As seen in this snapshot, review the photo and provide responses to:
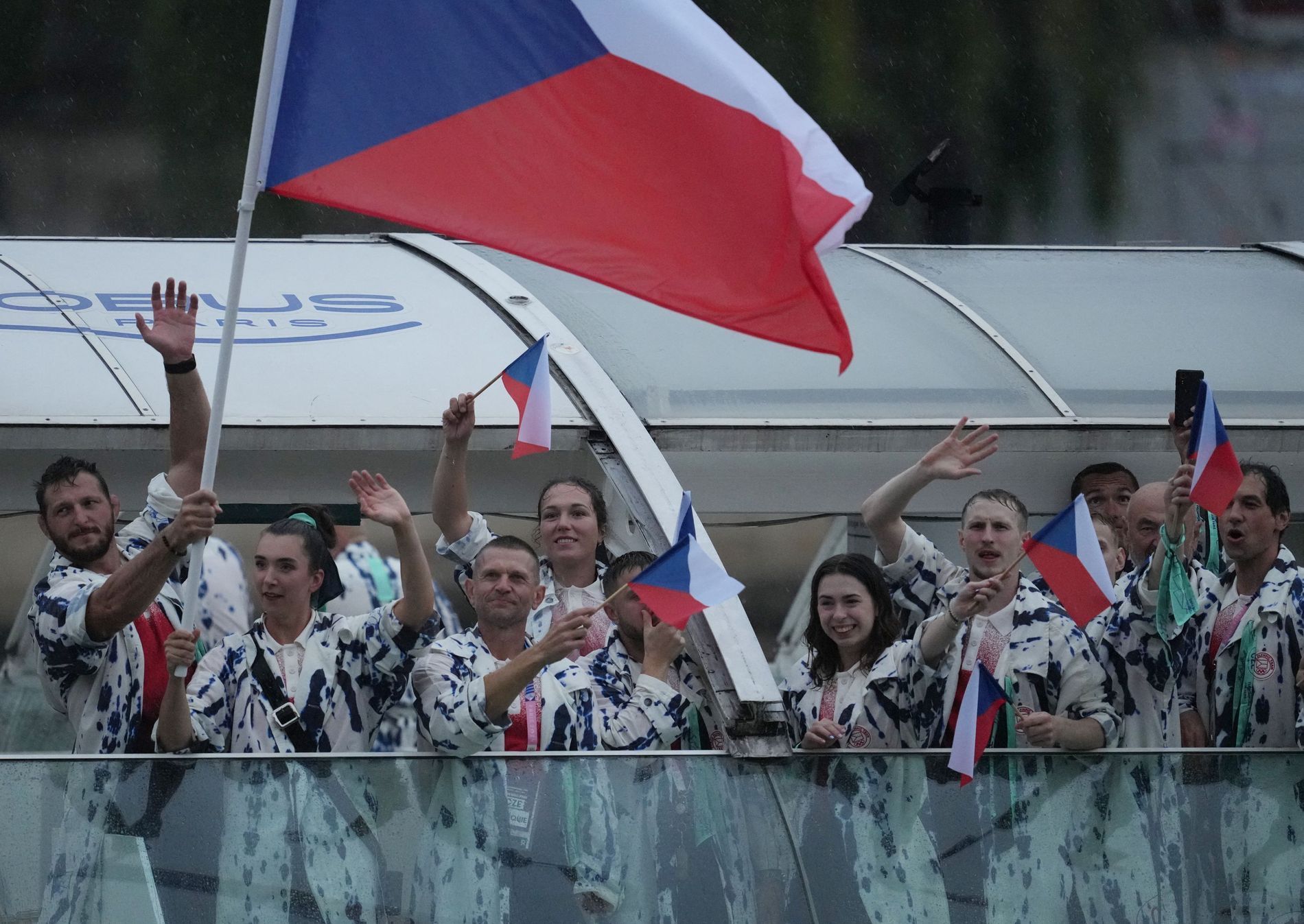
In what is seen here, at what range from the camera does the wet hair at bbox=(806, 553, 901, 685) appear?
4.89 meters

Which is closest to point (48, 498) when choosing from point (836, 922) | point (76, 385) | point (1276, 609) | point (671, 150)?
point (76, 385)

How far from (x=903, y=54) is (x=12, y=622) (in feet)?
40.8

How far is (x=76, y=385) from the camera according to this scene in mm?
6113

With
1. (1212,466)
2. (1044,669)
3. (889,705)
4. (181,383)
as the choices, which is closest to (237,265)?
(181,383)

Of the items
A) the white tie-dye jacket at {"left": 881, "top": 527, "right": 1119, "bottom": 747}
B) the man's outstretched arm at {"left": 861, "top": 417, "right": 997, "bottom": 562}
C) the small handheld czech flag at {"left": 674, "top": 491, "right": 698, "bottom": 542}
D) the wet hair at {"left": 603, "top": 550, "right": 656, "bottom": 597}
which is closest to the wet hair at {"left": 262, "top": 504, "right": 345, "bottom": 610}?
the wet hair at {"left": 603, "top": 550, "right": 656, "bottom": 597}

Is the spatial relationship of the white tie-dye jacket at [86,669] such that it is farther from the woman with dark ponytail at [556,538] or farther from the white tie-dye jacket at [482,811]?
the woman with dark ponytail at [556,538]

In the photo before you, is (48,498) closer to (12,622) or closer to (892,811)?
(892,811)

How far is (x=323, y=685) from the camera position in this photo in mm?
4730

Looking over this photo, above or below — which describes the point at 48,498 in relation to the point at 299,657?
above

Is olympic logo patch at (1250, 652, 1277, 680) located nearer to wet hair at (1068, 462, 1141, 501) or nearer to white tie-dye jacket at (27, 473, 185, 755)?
wet hair at (1068, 462, 1141, 501)

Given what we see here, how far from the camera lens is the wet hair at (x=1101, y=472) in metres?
6.42

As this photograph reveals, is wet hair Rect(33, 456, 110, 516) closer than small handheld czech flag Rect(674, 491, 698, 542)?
No

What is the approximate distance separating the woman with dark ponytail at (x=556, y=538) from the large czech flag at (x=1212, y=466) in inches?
64.0

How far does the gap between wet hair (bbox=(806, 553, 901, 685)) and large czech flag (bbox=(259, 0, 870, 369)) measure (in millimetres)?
1117
